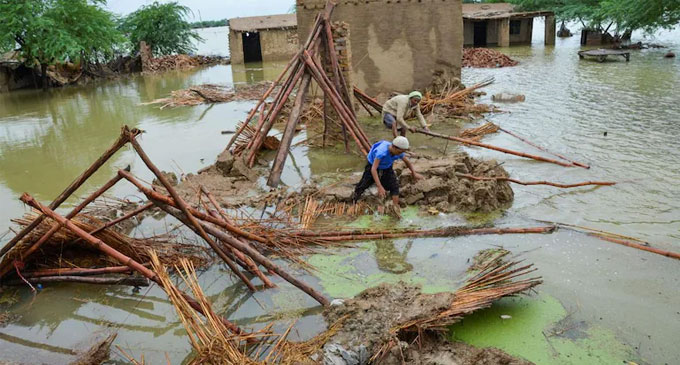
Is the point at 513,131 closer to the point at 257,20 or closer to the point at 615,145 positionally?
the point at 615,145

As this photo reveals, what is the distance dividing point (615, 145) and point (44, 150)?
38.7 ft

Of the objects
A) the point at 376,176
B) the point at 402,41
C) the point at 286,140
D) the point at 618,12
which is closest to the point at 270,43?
the point at 402,41

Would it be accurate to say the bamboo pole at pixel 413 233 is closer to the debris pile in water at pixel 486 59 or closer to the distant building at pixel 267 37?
the debris pile in water at pixel 486 59

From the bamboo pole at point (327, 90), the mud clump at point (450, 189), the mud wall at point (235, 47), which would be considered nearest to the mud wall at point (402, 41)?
the bamboo pole at point (327, 90)

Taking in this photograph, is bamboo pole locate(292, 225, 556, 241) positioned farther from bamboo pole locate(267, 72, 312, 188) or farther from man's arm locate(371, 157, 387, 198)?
bamboo pole locate(267, 72, 312, 188)

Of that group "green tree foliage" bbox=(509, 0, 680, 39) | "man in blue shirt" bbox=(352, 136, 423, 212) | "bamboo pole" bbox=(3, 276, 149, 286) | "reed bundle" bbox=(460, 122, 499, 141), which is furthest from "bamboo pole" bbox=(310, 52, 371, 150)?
"green tree foliage" bbox=(509, 0, 680, 39)

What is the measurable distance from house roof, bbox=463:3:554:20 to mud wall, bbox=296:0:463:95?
57.4 feet

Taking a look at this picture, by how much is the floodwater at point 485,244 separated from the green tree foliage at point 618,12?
8.49 m

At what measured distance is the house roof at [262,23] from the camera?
27.1m

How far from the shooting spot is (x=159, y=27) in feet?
98.0

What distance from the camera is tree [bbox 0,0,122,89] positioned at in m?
17.0

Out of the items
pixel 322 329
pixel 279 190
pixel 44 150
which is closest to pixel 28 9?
pixel 44 150

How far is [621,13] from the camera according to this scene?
22.1 metres

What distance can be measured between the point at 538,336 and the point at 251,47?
2959cm
